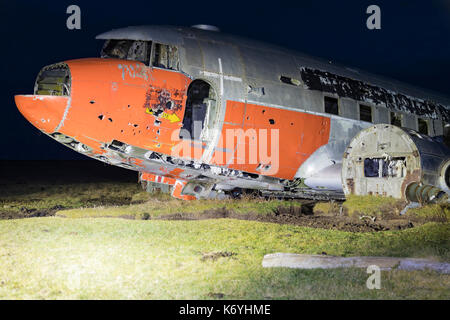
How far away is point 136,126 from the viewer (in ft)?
30.9

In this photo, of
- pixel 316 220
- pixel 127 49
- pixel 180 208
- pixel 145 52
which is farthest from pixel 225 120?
pixel 316 220

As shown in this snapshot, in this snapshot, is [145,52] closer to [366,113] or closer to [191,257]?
[191,257]

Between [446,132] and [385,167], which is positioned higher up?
[446,132]

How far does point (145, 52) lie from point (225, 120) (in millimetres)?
2492

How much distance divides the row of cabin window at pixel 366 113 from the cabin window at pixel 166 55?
185 inches

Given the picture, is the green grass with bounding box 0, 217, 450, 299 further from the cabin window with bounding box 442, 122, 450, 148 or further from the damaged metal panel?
the cabin window with bounding box 442, 122, 450, 148

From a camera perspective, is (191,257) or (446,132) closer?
(191,257)

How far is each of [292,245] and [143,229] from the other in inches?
123

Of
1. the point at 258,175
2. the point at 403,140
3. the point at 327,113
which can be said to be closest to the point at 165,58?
the point at 258,175

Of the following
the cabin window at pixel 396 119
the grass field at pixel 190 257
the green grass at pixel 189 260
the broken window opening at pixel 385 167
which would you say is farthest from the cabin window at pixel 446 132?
the green grass at pixel 189 260

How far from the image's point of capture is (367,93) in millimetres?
13609

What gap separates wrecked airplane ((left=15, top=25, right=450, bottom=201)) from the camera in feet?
30.2

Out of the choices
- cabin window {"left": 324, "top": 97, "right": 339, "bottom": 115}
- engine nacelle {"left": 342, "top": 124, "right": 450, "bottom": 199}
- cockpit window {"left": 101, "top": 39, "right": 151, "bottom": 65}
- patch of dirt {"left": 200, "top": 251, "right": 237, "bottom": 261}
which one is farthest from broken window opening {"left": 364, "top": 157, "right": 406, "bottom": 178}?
cockpit window {"left": 101, "top": 39, "right": 151, "bottom": 65}

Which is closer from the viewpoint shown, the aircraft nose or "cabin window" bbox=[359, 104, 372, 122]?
the aircraft nose
